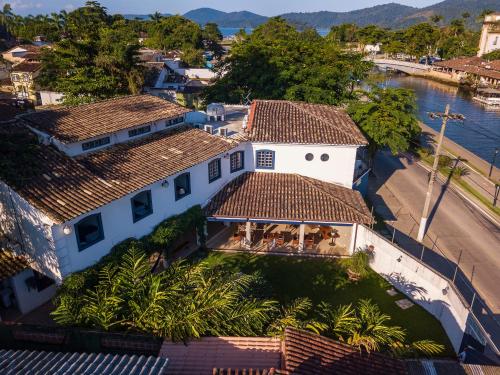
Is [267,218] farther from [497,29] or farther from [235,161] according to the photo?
[497,29]

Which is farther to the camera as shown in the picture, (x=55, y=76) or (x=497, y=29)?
(x=497, y=29)

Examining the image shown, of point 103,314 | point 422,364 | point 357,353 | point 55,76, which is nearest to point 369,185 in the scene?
point 422,364

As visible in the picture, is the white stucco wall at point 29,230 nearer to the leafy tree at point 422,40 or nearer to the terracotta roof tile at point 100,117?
the terracotta roof tile at point 100,117

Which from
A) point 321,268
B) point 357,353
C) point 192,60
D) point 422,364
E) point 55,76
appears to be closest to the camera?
point 357,353

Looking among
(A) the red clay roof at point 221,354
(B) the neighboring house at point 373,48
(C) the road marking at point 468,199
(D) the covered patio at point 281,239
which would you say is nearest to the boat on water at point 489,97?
(C) the road marking at point 468,199

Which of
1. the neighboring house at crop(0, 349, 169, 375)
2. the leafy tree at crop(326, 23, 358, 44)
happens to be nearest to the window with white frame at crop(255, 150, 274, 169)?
the neighboring house at crop(0, 349, 169, 375)

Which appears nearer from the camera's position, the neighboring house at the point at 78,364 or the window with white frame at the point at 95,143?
the neighboring house at the point at 78,364
